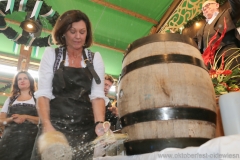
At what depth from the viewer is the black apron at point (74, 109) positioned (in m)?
1.21

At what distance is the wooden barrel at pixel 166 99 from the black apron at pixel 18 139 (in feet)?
5.03

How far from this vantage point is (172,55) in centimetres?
108

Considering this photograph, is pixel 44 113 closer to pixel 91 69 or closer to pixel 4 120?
pixel 91 69

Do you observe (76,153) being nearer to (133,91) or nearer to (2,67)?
(133,91)

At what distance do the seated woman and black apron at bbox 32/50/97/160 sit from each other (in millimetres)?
1255

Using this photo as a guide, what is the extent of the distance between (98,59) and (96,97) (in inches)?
9.9

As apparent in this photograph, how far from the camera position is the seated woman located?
7.18 ft

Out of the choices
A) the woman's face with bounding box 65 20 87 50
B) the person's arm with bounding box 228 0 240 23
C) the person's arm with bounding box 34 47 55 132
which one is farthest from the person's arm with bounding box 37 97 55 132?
the person's arm with bounding box 228 0 240 23

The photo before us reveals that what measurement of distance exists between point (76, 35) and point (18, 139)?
1475mm

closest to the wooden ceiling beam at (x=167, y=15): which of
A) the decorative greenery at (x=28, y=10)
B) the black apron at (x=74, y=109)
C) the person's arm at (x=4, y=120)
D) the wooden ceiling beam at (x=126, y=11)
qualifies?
the wooden ceiling beam at (x=126, y=11)

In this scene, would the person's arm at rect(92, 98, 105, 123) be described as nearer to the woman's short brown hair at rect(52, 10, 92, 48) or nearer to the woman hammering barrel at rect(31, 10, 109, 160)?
the woman hammering barrel at rect(31, 10, 109, 160)

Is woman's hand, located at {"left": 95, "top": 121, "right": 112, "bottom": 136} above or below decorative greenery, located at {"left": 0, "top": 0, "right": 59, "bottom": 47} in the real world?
below

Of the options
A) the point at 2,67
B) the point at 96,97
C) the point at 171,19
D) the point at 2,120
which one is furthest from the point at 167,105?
the point at 2,67

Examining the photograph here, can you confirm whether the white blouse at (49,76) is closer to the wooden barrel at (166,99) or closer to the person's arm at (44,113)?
the person's arm at (44,113)
